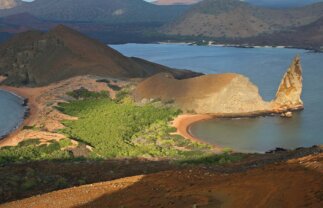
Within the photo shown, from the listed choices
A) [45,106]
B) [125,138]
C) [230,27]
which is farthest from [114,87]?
[230,27]

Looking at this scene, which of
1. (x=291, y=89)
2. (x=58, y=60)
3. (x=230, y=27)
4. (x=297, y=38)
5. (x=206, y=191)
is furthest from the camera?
(x=230, y=27)

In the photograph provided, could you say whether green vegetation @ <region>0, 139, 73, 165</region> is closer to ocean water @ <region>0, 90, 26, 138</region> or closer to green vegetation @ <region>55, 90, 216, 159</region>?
green vegetation @ <region>55, 90, 216, 159</region>

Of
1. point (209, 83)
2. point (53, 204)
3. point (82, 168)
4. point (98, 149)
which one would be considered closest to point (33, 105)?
point (209, 83)

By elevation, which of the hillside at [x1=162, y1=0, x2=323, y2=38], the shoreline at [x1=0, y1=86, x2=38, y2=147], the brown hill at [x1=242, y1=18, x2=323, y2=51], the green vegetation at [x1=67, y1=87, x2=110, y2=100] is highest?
the hillside at [x1=162, y1=0, x2=323, y2=38]

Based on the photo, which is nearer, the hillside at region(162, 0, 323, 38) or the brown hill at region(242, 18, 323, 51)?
the brown hill at region(242, 18, 323, 51)

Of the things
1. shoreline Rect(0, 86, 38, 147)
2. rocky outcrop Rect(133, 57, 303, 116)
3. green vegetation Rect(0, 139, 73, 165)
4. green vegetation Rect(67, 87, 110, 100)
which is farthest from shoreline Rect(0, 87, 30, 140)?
rocky outcrop Rect(133, 57, 303, 116)

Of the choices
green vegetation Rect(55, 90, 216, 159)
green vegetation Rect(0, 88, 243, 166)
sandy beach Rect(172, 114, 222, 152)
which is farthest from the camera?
sandy beach Rect(172, 114, 222, 152)

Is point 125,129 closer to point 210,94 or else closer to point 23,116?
point 23,116

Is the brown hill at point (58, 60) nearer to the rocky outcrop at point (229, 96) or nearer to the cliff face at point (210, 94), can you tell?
the cliff face at point (210, 94)

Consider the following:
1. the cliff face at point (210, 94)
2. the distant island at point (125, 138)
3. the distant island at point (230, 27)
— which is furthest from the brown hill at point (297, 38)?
the cliff face at point (210, 94)
